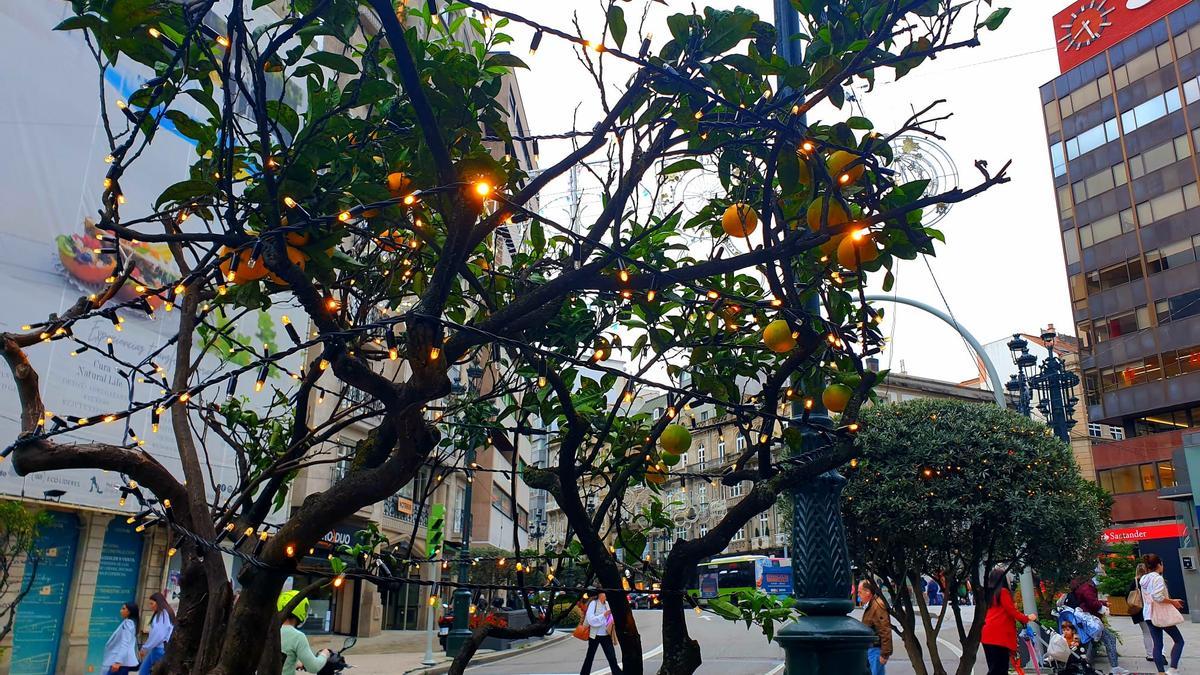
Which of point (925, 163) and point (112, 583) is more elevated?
point (925, 163)

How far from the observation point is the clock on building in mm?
41812

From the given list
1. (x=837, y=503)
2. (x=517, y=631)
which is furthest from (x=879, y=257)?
(x=517, y=631)

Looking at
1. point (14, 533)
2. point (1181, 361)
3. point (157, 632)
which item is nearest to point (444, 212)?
point (157, 632)

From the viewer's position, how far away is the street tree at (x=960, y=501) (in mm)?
8875

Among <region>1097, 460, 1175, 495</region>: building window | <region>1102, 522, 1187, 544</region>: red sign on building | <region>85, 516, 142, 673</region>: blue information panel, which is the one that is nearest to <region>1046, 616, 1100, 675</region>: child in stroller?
<region>85, 516, 142, 673</region>: blue information panel

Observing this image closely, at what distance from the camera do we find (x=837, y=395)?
3.44 metres

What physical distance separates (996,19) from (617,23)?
1252mm

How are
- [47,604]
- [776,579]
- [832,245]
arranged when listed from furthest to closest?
[776,579] → [47,604] → [832,245]

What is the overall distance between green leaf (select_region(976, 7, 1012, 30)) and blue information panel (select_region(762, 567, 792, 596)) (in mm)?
37367

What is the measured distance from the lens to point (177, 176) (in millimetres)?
17234

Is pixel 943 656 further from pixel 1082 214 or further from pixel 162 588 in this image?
pixel 1082 214

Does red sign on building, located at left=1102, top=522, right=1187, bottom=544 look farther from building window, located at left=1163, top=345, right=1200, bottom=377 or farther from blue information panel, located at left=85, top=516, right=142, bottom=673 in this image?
blue information panel, located at left=85, top=516, right=142, bottom=673

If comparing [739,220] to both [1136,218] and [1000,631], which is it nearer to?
[1000,631]

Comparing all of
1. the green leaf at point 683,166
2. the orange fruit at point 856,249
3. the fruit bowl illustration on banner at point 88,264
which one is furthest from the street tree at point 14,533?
the orange fruit at point 856,249
